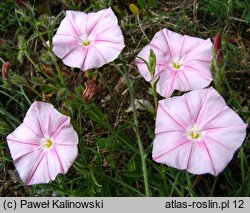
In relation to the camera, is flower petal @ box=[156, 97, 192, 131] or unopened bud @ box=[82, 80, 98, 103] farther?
unopened bud @ box=[82, 80, 98, 103]

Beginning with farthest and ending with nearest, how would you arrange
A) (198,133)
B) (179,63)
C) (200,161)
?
(179,63) < (198,133) < (200,161)

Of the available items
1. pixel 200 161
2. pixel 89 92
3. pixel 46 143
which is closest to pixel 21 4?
pixel 89 92

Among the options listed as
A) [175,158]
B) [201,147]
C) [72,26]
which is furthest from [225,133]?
[72,26]

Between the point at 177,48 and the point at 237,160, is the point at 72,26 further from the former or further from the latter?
the point at 237,160

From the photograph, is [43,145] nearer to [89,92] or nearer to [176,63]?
[89,92]

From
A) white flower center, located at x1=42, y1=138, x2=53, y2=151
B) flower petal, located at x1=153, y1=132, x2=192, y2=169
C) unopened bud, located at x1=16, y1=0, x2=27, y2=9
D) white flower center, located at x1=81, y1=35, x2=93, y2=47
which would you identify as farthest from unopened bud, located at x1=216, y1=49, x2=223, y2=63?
unopened bud, located at x1=16, y1=0, x2=27, y2=9

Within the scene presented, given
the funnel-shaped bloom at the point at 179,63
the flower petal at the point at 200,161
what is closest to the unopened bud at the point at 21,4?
the funnel-shaped bloom at the point at 179,63

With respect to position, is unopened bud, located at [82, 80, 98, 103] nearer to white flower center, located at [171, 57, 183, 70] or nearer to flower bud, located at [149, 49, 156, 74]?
flower bud, located at [149, 49, 156, 74]
